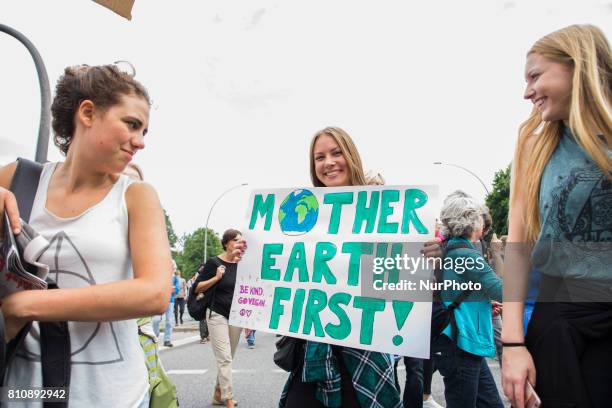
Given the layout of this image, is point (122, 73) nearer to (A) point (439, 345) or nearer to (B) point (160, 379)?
(B) point (160, 379)

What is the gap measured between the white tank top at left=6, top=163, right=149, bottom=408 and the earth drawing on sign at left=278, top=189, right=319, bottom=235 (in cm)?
138

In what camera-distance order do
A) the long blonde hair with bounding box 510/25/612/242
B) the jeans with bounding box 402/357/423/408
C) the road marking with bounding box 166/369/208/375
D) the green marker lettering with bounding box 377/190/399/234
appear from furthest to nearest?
the road marking with bounding box 166/369/208/375
the jeans with bounding box 402/357/423/408
the green marker lettering with bounding box 377/190/399/234
the long blonde hair with bounding box 510/25/612/242

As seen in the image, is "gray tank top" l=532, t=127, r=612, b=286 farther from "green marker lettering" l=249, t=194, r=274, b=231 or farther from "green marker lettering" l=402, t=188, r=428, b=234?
"green marker lettering" l=249, t=194, r=274, b=231

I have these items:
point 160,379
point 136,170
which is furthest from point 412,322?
point 136,170

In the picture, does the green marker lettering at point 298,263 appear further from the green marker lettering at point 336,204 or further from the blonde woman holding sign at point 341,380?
the blonde woman holding sign at point 341,380

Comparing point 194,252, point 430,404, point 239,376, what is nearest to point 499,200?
point 239,376

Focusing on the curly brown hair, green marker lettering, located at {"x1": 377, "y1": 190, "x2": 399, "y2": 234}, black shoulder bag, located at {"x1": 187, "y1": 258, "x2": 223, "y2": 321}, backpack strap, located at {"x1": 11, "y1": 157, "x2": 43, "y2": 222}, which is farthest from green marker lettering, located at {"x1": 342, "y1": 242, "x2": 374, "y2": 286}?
black shoulder bag, located at {"x1": 187, "y1": 258, "x2": 223, "y2": 321}

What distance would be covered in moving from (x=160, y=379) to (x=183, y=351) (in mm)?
9479

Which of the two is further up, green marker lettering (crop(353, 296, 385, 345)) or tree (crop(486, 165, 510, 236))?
tree (crop(486, 165, 510, 236))

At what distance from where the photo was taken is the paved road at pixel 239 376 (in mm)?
5948

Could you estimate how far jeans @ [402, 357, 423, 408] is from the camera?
4152 millimetres

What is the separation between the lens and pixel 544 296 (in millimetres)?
1401

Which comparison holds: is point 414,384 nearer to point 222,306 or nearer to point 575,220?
point 222,306

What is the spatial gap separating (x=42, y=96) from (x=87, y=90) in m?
5.07
